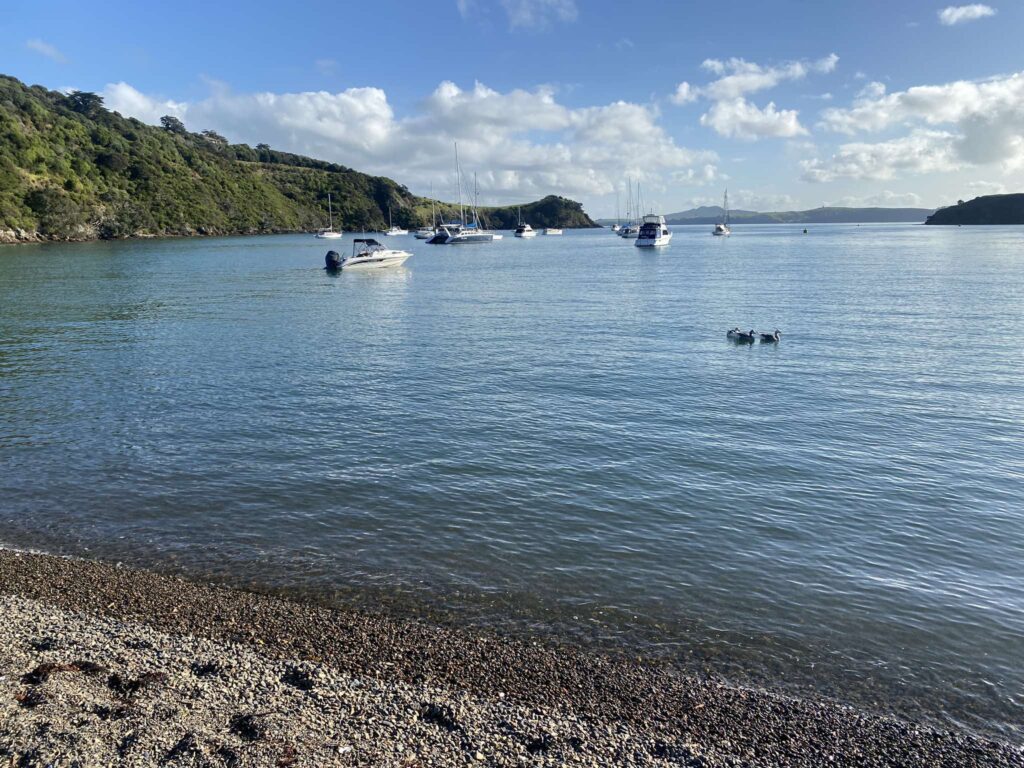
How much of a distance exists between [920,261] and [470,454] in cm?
10293

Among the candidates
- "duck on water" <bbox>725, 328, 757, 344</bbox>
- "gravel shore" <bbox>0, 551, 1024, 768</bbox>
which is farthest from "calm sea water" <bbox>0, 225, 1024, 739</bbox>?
"gravel shore" <bbox>0, 551, 1024, 768</bbox>

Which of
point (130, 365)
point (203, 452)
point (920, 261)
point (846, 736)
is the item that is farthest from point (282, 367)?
point (920, 261)

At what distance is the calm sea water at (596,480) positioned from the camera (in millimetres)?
11680

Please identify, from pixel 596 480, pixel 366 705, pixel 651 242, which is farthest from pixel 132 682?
pixel 651 242

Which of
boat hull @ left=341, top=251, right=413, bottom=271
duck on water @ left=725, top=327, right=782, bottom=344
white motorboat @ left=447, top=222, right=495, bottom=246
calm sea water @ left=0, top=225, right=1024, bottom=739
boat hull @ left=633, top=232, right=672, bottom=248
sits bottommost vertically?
calm sea water @ left=0, top=225, right=1024, bottom=739

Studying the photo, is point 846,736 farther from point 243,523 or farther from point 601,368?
point 601,368

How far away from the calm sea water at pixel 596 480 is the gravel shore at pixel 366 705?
0.93m

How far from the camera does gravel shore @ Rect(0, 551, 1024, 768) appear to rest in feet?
26.0

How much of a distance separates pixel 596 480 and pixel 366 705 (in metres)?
10.4

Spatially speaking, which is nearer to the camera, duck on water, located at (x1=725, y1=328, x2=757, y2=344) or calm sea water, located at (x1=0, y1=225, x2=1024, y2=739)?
calm sea water, located at (x1=0, y1=225, x2=1024, y2=739)

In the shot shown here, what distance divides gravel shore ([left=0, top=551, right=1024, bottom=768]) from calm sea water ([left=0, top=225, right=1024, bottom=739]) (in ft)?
3.04

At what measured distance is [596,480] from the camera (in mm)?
18188

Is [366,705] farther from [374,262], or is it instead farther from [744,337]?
[374,262]

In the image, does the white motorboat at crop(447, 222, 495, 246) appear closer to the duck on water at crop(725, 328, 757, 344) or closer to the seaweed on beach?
the duck on water at crop(725, 328, 757, 344)
